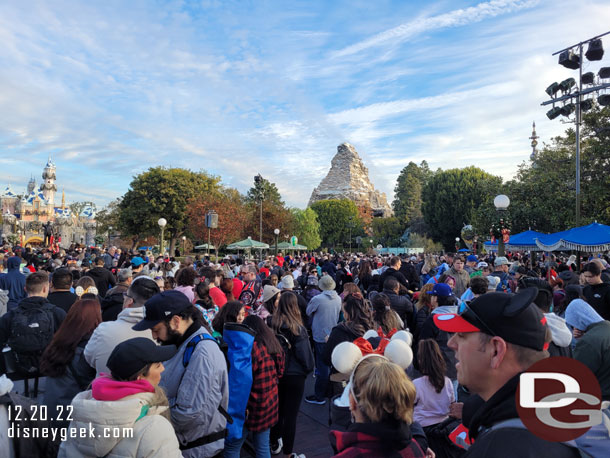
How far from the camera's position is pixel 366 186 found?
126 meters

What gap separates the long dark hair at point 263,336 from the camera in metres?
3.92

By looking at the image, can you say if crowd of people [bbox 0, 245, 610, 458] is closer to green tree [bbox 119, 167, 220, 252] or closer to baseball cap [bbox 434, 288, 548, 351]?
baseball cap [bbox 434, 288, 548, 351]

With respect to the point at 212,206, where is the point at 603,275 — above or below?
below

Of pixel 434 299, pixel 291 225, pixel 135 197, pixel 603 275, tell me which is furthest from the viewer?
pixel 291 225

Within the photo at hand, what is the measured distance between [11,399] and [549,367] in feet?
8.60

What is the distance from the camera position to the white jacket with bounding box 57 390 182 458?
76.9 inches

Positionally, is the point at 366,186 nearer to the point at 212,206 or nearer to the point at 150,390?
the point at 212,206

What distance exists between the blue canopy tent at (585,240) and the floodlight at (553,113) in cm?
492

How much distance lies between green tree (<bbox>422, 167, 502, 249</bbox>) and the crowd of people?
4763 cm

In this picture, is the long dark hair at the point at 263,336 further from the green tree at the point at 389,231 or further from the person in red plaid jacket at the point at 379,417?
the green tree at the point at 389,231

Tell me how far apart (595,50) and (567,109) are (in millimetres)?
1901

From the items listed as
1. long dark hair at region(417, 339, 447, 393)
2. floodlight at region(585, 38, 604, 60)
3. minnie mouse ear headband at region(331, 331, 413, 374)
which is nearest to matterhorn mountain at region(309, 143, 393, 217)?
floodlight at region(585, 38, 604, 60)

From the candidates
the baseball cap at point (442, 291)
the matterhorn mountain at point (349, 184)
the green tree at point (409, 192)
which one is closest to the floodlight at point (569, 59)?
the baseball cap at point (442, 291)

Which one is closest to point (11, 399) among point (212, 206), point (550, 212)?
point (550, 212)
